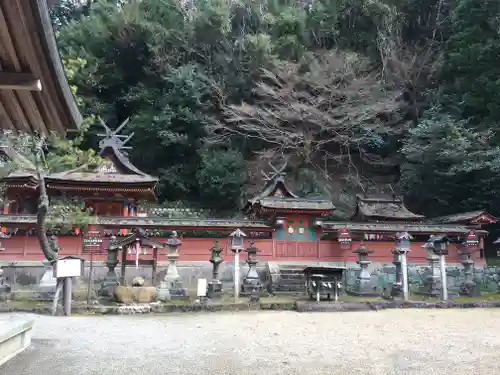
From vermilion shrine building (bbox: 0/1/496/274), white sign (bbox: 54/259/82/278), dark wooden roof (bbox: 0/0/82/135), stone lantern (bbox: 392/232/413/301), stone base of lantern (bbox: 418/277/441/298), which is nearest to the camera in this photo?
dark wooden roof (bbox: 0/0/82/135)

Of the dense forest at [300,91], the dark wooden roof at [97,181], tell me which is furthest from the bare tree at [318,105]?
the dark wooden roof at [97,181]

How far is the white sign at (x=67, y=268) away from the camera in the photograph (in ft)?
31.7

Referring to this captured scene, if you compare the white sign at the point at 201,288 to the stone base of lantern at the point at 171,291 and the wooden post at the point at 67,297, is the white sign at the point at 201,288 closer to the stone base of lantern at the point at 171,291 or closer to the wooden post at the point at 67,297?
the stone base of lantern at the point at 171,291

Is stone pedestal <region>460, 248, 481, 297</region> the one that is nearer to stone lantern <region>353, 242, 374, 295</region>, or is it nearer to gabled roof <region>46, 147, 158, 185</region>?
stone lantern <region>353, 242, 374, 295</region>

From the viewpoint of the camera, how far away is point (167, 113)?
25.8 meters

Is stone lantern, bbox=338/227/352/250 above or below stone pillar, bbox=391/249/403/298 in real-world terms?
above

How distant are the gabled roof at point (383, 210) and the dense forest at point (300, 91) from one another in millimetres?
3149

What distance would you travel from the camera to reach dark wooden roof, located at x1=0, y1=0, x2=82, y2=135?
3.13 meters

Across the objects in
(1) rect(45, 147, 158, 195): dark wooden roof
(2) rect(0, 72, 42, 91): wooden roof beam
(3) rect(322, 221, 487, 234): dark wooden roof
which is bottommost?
(3) rect(322, 221, 487, 234): dark wooden roof

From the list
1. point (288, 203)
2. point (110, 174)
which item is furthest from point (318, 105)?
point (110, 174)

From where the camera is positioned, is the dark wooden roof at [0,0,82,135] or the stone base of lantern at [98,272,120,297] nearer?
the dark wooden roof at [0,0,82,135]

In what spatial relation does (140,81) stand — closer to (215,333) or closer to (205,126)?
(205,126)

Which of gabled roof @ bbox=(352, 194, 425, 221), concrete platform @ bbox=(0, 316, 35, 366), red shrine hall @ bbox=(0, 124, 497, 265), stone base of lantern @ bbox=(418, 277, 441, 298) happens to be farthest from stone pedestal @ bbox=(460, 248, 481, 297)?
concrete platform @ bbox=(0, 316, 35, 366)

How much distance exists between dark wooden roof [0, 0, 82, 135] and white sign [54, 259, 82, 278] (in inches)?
238
